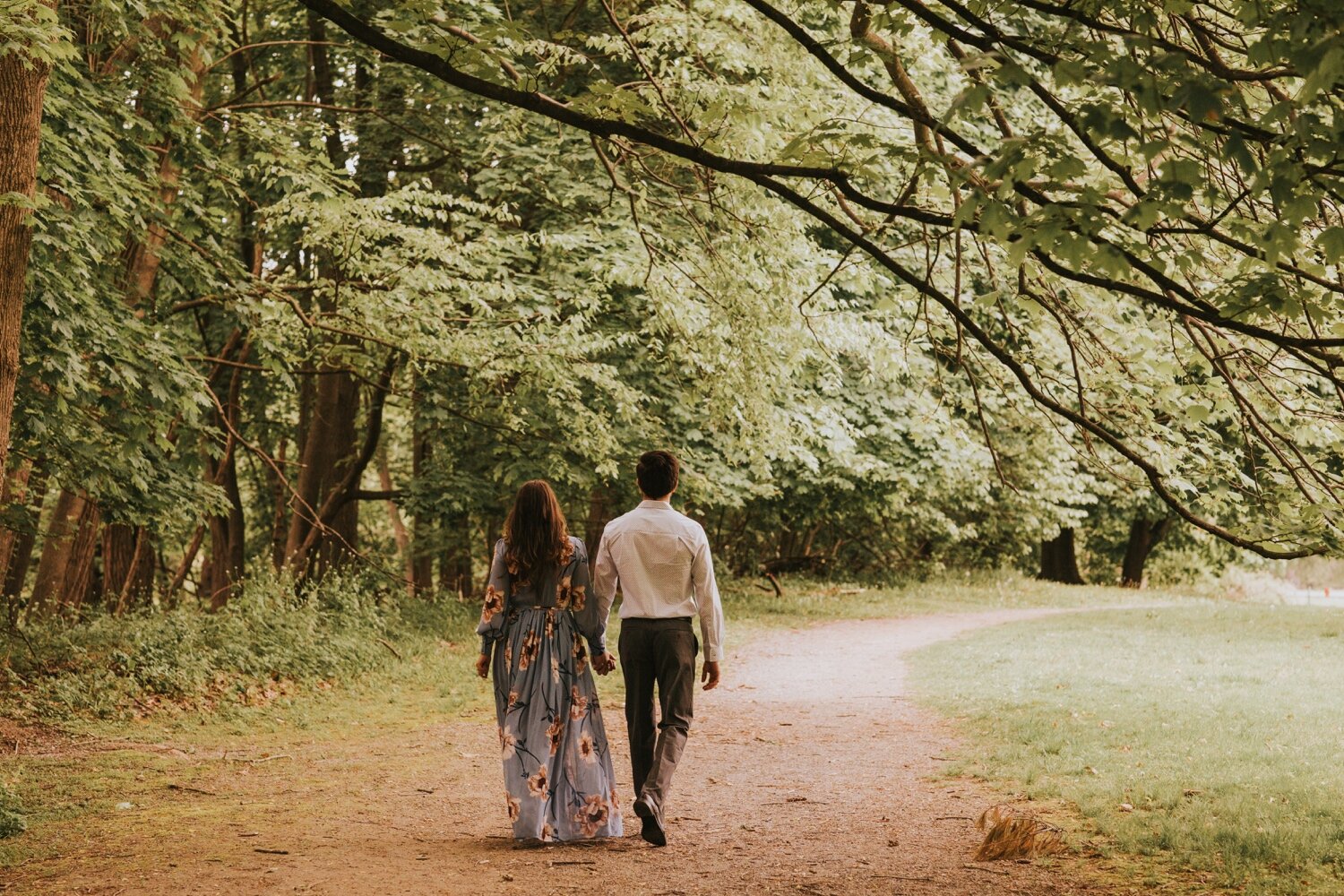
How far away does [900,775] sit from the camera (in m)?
7.89

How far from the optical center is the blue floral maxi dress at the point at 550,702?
Answer: 598cm

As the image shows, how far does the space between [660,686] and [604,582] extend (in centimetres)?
62

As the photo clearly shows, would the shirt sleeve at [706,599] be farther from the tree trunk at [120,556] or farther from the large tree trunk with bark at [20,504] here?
the tree trunk at [120,556]

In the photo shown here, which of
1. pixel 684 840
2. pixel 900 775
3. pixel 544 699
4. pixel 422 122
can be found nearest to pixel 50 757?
pixel 544 699

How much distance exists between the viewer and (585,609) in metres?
6.18

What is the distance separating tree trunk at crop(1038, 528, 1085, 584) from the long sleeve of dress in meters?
29.3

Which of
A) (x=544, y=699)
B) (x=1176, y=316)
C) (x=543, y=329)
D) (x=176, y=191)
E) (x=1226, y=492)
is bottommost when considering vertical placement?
(x=544, y=699)

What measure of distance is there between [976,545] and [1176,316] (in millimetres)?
27050

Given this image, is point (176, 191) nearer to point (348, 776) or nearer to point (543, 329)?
point (543, 329)

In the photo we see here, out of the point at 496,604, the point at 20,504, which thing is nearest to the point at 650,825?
the point at 496,604

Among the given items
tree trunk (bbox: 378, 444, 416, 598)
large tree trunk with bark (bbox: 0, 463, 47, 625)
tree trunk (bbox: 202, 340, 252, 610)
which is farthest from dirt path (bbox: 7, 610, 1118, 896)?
tree trunk (bbox: 378, 444, 416, 598)

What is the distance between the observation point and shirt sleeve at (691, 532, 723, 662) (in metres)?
6.02

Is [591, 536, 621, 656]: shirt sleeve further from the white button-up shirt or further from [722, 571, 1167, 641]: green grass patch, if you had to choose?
[722, 571, 1167, 641]: green grass patch

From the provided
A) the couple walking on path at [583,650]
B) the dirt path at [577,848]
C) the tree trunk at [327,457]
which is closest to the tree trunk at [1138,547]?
the tree trunk at [327,457]
